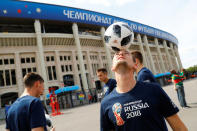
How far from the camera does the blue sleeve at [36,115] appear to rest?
198cm

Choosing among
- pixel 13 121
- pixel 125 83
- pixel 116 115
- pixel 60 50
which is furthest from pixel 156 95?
pixel 60 50

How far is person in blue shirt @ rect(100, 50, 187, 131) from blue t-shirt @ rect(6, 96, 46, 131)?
1.04 m

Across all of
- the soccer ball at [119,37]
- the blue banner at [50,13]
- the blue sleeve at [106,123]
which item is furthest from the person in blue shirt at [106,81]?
the blue banner at [50,13]

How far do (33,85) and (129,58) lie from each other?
1.62 meters

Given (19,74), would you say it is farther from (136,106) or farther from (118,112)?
(136,106)

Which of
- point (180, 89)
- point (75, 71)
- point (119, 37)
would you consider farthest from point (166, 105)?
point (75, 71)

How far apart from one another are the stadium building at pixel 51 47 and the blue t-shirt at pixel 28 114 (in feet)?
65.4

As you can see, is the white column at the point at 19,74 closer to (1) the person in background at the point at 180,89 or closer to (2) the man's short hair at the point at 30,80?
(1) the person in background at the point at 180,89

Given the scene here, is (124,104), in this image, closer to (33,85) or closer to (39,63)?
(33,85)

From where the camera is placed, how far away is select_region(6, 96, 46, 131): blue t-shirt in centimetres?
200

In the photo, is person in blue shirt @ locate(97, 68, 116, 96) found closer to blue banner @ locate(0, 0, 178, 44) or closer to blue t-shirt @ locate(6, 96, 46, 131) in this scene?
blue t-shirt @ locate(6, 96, 46, 131)

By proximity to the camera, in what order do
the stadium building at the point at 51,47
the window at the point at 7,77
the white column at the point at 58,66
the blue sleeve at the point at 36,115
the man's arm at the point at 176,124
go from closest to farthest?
the man's arm at the point at 176,124, the blue sleeve at the point at 36,115, the stadium building at the point at 51,47, the window at the point at 7,77, the white column at the point at 58,66

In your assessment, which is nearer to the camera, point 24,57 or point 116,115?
point 116,115

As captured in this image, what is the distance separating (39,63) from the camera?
3052 cm
